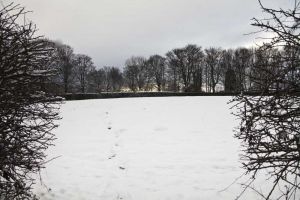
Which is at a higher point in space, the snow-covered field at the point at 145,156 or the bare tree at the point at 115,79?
the bare tree at the point at 115,79

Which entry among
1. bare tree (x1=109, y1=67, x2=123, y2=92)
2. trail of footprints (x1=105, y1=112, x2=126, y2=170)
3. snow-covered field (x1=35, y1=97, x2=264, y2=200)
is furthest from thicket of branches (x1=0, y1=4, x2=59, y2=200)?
bare tree (x1=109, y1=67, x2=123, y2=92)

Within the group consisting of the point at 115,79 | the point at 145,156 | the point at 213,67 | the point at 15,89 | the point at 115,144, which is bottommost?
the point at 145,156

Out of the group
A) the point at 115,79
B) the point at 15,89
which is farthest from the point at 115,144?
the point at 115,79

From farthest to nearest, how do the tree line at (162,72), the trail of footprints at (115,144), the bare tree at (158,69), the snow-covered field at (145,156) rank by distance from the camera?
the bare tree at (158,69) → the tree line at (162,72) → the trail of footprints at (115,144) → the snow-covered field at (145,156)

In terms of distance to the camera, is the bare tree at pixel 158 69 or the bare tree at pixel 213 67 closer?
the bare tree at pixel 213 67

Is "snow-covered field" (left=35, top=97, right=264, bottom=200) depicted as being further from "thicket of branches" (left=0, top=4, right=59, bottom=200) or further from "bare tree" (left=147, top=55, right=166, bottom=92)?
"bare tree" (left=147, top=55, right=166, bottom=92)

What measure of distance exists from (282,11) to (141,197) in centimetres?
640

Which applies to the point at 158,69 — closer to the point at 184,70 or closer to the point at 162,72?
the point at 162,72

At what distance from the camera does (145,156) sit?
14.6 m

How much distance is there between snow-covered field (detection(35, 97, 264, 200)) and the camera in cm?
1033

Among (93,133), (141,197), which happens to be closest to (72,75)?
(93,133)

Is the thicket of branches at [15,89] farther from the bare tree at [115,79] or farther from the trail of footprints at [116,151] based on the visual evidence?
the bare tree at [115,79]

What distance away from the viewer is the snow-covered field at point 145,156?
407 inches

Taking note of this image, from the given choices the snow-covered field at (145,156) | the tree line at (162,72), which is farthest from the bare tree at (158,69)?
the snow-covered field at (145,156)
